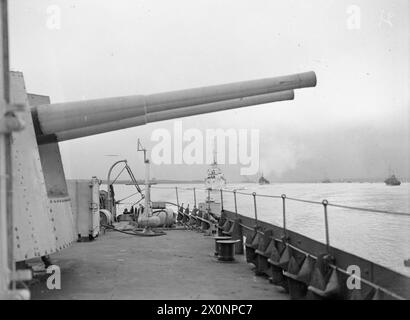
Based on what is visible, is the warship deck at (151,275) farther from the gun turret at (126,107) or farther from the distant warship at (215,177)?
the distant warship at (215,177)

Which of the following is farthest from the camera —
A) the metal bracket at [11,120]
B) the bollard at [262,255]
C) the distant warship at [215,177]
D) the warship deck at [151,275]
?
the distant warship at [215,177]

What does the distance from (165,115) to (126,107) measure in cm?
150

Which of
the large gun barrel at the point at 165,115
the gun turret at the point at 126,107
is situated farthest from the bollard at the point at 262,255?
the large gun barrel at the point at 165,115

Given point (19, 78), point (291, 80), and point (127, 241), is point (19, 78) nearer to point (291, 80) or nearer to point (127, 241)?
point (291, 80)

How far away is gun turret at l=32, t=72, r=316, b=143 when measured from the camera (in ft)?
14.4

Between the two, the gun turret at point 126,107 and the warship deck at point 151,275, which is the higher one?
the gun turret at point 126,107

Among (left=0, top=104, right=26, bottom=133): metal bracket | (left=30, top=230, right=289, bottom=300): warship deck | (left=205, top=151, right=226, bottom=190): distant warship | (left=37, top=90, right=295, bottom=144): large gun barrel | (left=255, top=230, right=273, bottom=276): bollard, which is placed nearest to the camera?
(left=0, top=104, right=26, bottom=133): metal bracket

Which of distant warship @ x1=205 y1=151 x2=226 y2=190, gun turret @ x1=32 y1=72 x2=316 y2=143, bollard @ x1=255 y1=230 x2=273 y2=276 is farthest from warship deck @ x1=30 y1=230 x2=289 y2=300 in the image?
distant warship @ x1=205 y1=151 x2=226 y2=190

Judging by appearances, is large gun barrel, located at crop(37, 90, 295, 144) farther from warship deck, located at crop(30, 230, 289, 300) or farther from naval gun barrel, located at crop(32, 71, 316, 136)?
warship deck, located at crop(30, 230, 289, 300)

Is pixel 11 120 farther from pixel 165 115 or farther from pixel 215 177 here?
pixel 215 177

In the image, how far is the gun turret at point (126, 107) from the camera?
4.38 m

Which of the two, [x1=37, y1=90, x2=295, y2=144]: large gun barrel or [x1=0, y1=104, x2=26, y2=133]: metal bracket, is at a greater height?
[x1=37, y1=90, x2=295, y2=144]: large gun barrel

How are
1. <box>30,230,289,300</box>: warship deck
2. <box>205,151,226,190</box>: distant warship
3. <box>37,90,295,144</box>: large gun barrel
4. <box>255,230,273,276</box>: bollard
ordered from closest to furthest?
<box>30,230,289,300</box>: warship deck < <box>37,90,295,144</box>: large gun barrel < <box>255,230,273,276</box>: bollard < <box>205,151,226,190</box>: distant warship
